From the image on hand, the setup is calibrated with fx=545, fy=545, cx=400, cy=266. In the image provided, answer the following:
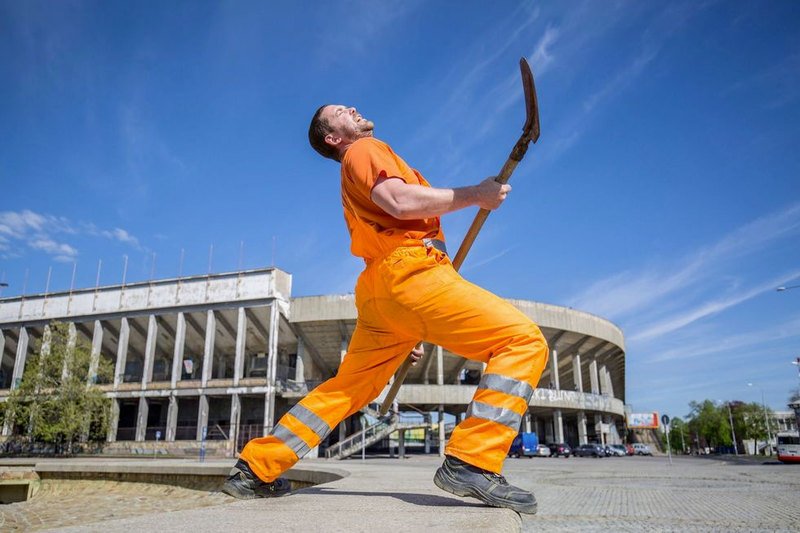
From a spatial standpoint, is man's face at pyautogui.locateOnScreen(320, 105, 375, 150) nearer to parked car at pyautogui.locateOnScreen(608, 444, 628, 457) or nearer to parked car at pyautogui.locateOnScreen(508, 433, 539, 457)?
parked car at pyautogui.locateOnScreen(508, 433, 539, 457)

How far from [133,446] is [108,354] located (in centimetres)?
1020

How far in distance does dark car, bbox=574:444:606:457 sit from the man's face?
36.0 m

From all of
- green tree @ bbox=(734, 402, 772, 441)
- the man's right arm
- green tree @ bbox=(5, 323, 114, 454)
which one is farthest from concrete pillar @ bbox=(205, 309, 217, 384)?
green tree @ bbox=(734, 402, 772, 441)

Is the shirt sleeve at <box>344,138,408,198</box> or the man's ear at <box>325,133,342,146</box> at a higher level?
the man's ear at <box>325,133,342,146</box>

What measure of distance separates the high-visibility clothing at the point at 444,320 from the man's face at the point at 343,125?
422 millimetres

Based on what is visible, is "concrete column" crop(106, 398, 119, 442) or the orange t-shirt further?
"concrete column" crop(106, 398, 119, 442)

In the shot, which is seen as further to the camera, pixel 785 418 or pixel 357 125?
pixel 785 418

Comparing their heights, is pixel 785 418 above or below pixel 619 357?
below

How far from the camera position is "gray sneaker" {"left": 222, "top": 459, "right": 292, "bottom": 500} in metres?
2.63

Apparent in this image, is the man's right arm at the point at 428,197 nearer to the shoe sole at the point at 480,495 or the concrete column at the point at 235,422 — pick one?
the shoe sole at the point at 480,495

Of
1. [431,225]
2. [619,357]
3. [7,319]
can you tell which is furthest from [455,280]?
[619,357]

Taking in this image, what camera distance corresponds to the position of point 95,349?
36969 millimetres

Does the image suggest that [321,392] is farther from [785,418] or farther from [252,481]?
[785,418]

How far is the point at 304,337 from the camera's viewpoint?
3803cm
